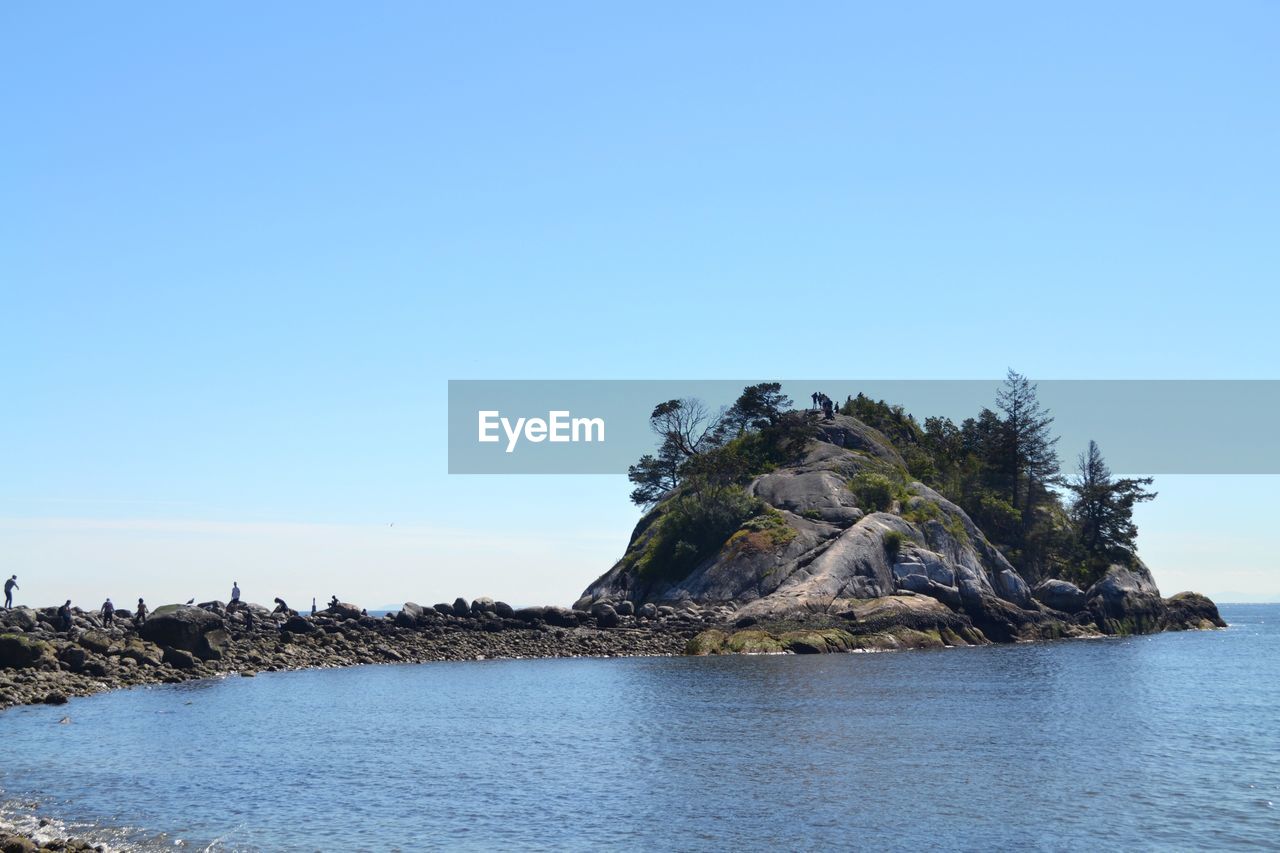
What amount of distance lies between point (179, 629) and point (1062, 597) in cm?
7973

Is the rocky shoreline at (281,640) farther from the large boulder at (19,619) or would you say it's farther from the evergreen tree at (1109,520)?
the evergreen tree at (1109,520)

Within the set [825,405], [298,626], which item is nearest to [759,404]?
[825,405]

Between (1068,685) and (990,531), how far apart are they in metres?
61.3

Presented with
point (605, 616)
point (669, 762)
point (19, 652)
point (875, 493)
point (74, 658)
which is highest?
point (875, 493)

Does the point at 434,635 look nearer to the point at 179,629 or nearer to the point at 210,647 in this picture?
the point at 210,647

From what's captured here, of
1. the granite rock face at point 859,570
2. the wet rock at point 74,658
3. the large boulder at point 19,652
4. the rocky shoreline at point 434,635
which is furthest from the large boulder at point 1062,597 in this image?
the large boulder at point 19,652

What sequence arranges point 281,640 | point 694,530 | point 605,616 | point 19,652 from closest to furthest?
point 19,652 → point 281,640 → point 605,616 → point 694,530

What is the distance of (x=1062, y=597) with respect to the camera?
108 m

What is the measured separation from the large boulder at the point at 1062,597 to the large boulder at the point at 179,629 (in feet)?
252

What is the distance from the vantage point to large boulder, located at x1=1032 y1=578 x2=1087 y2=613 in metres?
108

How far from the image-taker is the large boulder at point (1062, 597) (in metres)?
108

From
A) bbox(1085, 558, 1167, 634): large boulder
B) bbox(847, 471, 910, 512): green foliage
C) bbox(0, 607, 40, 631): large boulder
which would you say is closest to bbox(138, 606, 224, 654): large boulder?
bbox(0, 607, 40, 631): large boulder

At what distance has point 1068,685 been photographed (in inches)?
2435

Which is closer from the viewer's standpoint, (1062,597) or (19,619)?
(19,619)
